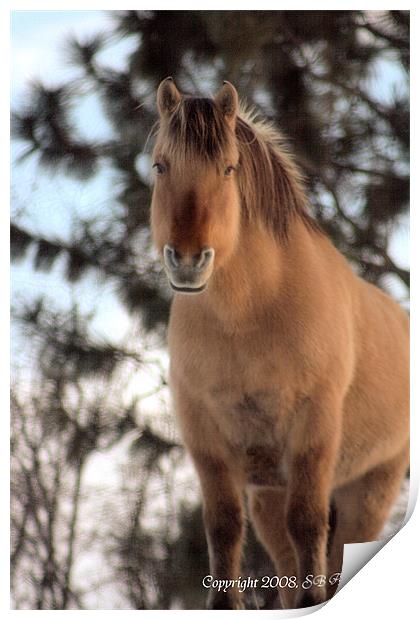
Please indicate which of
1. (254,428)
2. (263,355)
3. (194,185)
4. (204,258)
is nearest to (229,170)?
(194,185)

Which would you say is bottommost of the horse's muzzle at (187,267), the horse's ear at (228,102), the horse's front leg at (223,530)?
the horse's front leg at (223,530)

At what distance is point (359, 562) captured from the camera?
1.97m

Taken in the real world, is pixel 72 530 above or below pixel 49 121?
below

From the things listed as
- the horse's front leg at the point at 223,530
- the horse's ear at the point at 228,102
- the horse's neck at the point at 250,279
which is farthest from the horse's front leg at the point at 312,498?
the horse's ear at the point at 228,102

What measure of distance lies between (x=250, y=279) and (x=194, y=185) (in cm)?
24

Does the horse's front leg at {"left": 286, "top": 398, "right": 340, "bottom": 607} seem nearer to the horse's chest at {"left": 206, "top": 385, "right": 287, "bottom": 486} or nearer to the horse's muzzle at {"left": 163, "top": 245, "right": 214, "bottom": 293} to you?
the horse's chest at {"left": 206, "top": 385, "right": 287, "bottom": 486}

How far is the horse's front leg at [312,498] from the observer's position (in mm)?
1836

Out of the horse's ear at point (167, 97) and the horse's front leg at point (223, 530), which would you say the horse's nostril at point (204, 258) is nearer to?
the horse's ear at point (167, 97)

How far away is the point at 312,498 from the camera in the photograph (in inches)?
73.1

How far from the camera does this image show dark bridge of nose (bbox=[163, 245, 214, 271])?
1.64 metres

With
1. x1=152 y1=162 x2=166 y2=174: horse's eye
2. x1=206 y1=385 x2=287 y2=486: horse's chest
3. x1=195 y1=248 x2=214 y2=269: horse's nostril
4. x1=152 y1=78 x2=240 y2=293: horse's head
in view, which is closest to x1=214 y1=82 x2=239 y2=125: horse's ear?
x1=152 y1=78 x2=240 y2=293: horse's head
